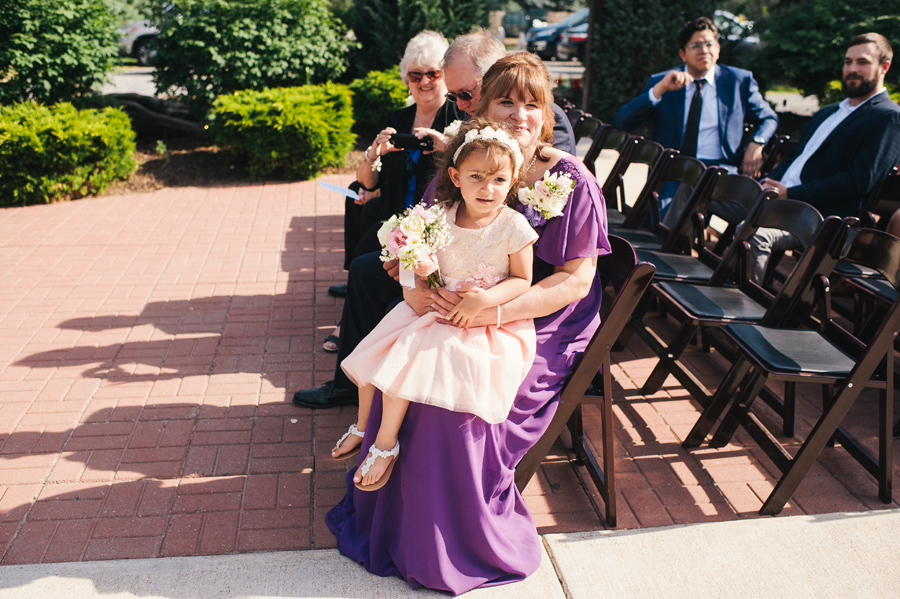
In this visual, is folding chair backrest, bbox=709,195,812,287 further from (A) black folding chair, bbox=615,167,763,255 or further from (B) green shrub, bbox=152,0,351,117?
(B) green shrub, bbox=152,0,351,117

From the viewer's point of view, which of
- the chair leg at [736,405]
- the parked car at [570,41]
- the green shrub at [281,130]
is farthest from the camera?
the parked car at [570,41]

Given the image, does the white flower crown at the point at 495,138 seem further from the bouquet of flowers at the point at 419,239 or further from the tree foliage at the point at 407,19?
the tree foliage at the point at 407,19

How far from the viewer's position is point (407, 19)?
1089 centimetres

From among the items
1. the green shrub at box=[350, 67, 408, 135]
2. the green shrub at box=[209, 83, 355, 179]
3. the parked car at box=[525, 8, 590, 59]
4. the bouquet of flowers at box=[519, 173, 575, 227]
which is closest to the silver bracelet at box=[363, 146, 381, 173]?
the bouquet of flowers at box=[519, 173, 575, 227]

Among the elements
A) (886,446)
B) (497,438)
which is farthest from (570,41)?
(497,438)

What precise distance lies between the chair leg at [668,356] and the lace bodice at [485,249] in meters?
1.40

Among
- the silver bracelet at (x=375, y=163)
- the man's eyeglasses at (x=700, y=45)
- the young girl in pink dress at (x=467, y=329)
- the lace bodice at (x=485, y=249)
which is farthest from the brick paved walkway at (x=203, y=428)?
the man's eyeglasses at (x=700, y=45)

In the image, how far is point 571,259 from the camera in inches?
105

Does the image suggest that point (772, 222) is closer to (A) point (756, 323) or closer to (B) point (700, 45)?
(A) point (756, 323)

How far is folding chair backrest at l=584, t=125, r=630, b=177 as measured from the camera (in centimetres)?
530

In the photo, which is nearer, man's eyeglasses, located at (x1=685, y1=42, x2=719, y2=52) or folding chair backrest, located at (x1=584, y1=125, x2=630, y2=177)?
man's eyeglasses, located at (x1=685, y1=42, x2=719, y2=52)

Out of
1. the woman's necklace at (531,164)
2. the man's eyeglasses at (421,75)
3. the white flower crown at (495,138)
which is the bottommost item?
the woman's necklace at (531,164)

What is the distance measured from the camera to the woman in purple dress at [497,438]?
2.43 m

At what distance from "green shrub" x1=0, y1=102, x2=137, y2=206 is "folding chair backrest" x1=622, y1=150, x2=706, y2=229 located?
5.72 meters
